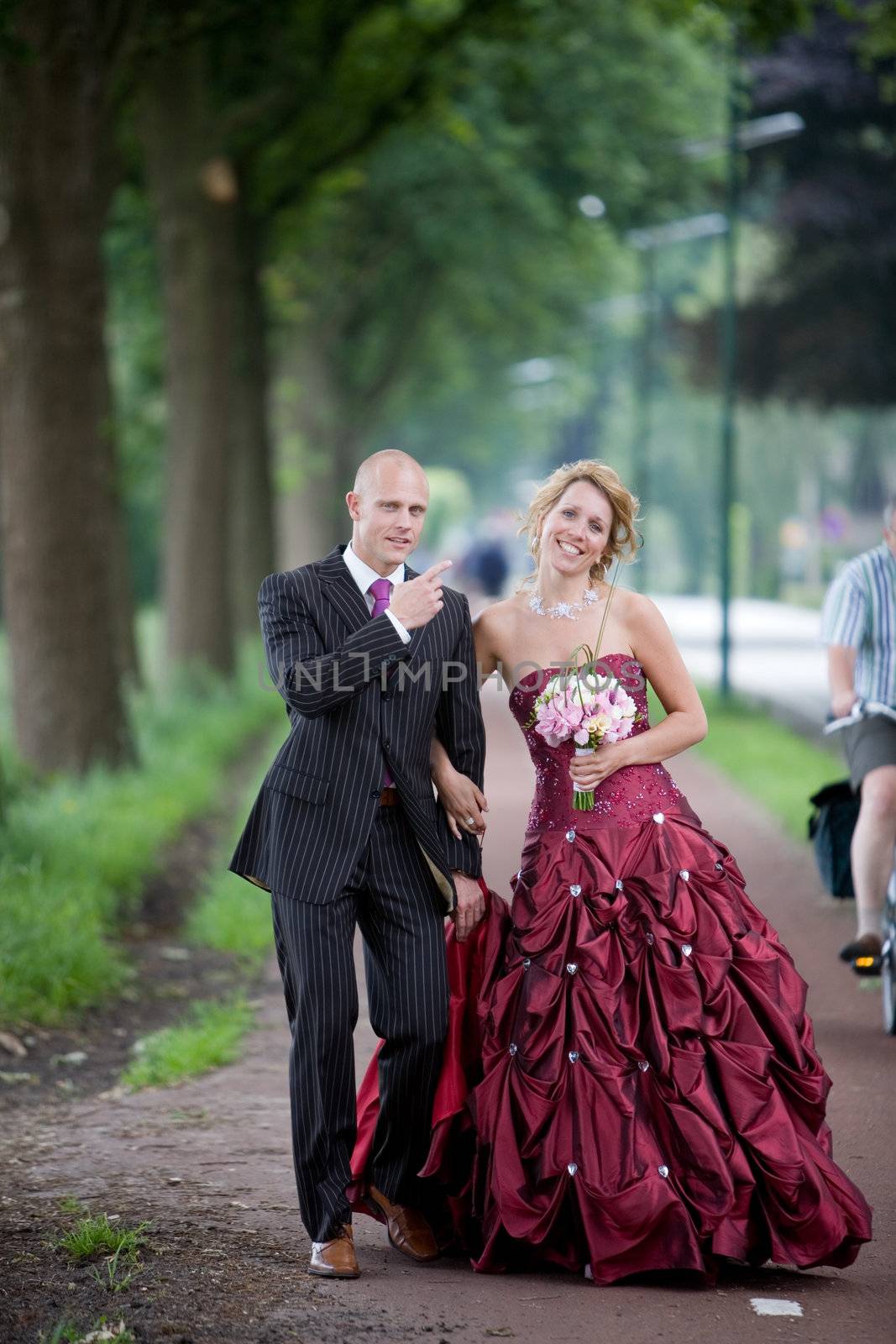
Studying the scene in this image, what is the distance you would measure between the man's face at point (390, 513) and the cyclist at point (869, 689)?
10.9 feet

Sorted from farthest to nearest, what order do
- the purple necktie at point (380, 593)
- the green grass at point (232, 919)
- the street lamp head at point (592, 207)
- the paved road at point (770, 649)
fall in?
the street lamp head at point (592, 207) < the paved road at point (770, 649) < the green grass at point (232, 919) < the purple necktie at point (380, 593)

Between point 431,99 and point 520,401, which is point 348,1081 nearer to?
point 431,99

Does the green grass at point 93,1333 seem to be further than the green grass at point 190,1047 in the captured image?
No

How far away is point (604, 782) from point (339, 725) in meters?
0.89

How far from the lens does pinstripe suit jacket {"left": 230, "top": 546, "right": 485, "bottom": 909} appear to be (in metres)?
4.64

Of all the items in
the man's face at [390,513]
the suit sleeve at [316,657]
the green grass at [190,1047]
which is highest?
the man's face at [390,513]

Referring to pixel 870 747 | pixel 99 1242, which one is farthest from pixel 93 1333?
pixel 870 747

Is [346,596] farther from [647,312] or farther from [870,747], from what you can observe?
[647,312]

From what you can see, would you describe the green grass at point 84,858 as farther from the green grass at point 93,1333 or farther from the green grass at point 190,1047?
the green grass at point 93,1333

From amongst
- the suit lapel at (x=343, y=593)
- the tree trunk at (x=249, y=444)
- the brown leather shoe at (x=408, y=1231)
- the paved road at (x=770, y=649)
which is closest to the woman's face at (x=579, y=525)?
the suit lapel at (x=343, y=593)

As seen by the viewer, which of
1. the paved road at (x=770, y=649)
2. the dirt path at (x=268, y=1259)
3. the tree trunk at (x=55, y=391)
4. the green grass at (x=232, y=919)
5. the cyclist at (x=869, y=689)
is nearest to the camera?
the dirt path at (x=268, y=1259)

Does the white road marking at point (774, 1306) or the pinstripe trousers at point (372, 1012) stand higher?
the pinstripe trousers at point (372, 1012)

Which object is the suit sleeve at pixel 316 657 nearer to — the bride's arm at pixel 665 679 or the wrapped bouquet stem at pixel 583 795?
the wrapped bouquet stem at pixel 583 795

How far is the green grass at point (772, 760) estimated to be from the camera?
1415cm
